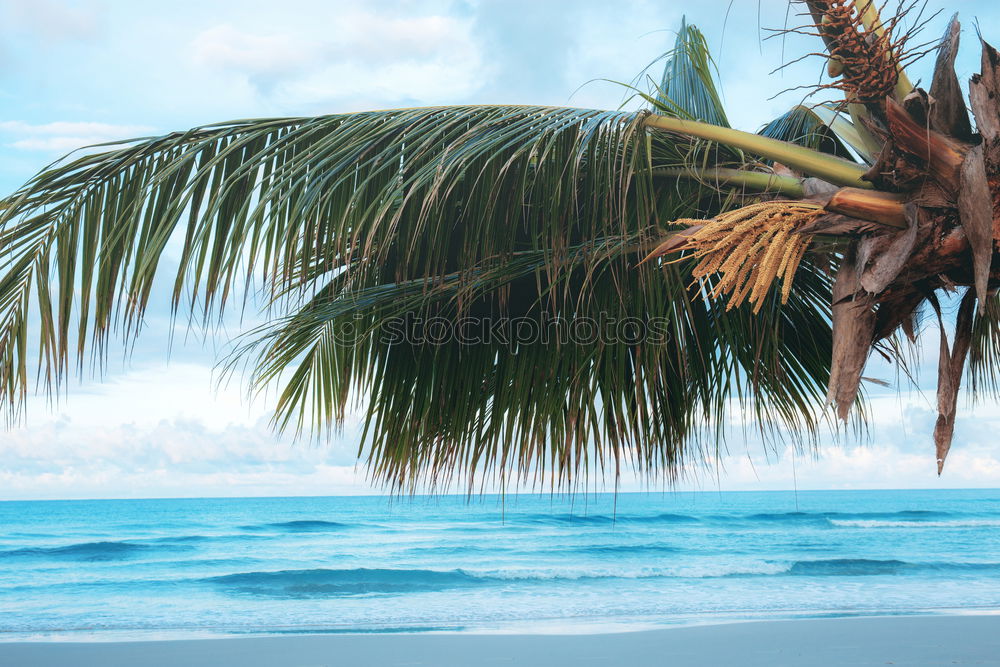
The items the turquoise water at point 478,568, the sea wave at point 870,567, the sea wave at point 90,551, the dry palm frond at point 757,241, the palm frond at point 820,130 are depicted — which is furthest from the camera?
the sea wave at point 90,551

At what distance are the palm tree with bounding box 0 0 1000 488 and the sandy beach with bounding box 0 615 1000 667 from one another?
4.18m

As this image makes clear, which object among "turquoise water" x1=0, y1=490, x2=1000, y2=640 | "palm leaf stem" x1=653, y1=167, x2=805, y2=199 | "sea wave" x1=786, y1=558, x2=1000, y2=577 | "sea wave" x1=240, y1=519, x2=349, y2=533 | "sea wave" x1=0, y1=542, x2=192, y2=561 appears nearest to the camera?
A: "palm leaf stem" x1=653, y1=167, x2=805, y2=199

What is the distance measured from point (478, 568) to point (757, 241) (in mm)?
17422

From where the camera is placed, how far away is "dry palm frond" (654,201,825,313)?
7.00 feet

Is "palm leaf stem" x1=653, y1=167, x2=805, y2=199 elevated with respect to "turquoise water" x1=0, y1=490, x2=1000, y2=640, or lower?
elevated

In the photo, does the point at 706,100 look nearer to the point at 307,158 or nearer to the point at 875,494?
the point at 307,158

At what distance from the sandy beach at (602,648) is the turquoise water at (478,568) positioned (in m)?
1.30

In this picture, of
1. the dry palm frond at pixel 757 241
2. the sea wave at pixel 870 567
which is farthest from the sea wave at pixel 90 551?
the dry palm frond at pixel 757 241

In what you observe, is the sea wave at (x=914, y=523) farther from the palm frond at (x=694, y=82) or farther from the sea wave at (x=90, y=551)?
the palm frond at (x=694, y=82)

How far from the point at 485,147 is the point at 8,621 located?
13815mm

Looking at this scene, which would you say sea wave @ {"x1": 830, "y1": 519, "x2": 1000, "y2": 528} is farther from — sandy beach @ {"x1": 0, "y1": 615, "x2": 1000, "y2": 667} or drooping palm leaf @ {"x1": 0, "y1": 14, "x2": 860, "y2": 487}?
drooping palm leaf @ {"x1": 0, "y1": 14, "x2": 860, "y2": 487}

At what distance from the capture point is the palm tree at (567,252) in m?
2.20

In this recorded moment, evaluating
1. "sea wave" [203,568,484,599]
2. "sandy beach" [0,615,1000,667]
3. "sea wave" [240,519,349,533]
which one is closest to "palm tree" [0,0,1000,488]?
"sandy beach" [0,615,1000,667]

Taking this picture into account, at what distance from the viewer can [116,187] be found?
2.69 metres
